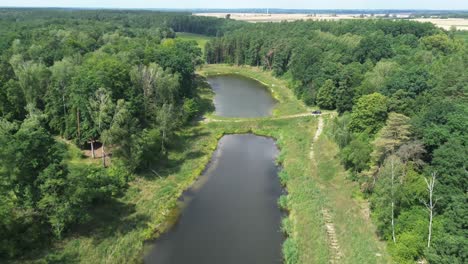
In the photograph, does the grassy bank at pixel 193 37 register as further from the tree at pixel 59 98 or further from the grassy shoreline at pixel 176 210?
the grassy shoreline at pixel 176 210

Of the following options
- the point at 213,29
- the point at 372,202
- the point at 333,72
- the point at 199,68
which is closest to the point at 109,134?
the point at 372,202

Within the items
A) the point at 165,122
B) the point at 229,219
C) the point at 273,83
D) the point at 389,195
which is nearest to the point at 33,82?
the point at 165,122

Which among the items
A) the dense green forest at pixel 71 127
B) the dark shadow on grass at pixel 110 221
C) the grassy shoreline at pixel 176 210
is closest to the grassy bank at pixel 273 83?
the grassy shoreline at pixel 176 210

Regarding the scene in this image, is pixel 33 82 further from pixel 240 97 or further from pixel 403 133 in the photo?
pixel 403 133

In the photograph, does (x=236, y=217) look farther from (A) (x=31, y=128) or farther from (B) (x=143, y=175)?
(A) (x=31, y=128)

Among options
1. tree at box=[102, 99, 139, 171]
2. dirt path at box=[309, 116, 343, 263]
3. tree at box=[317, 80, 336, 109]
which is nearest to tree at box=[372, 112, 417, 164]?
dirt path at box=[309, 116, 343, 263]

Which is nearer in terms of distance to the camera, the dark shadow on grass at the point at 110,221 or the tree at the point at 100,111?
the dark shadow on grass at the point at 110,221

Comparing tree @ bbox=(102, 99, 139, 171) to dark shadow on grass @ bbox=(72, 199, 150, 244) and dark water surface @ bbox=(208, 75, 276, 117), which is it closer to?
dark shadow on grass @ bbox=(72, 199, 150, 244)
